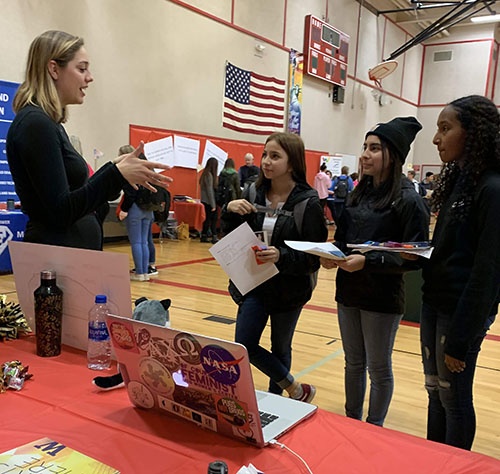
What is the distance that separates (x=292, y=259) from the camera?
215 centimetres

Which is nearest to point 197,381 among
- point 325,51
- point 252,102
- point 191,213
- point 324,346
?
point 324,346

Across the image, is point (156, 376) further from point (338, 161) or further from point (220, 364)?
point (338, 161)

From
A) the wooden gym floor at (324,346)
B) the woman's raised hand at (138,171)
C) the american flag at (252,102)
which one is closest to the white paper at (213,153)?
the american flag at (252,102)

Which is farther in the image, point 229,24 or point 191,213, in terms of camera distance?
point 229,24

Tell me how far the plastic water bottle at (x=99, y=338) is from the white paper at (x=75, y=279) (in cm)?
3

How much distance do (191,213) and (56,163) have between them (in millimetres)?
7942

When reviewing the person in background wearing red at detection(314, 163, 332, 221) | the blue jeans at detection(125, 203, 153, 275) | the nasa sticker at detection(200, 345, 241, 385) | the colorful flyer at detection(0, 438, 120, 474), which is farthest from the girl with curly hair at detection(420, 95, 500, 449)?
the person in background wearing red at detection(314, 163, 332, 221)

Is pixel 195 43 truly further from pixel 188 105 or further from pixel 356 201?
pixel 356 201

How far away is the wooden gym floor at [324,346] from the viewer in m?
2.73

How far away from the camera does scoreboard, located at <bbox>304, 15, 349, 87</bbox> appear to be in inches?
491

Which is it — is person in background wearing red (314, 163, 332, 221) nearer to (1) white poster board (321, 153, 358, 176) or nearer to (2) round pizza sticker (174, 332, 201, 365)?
(1) white poster board (321, 153, 358, 176)

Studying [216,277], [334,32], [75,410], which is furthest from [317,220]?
[334,32]

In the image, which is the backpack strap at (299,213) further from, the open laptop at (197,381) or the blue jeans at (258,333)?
the open laptop at (197,381)

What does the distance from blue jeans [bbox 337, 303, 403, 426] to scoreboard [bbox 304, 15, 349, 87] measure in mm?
11505
